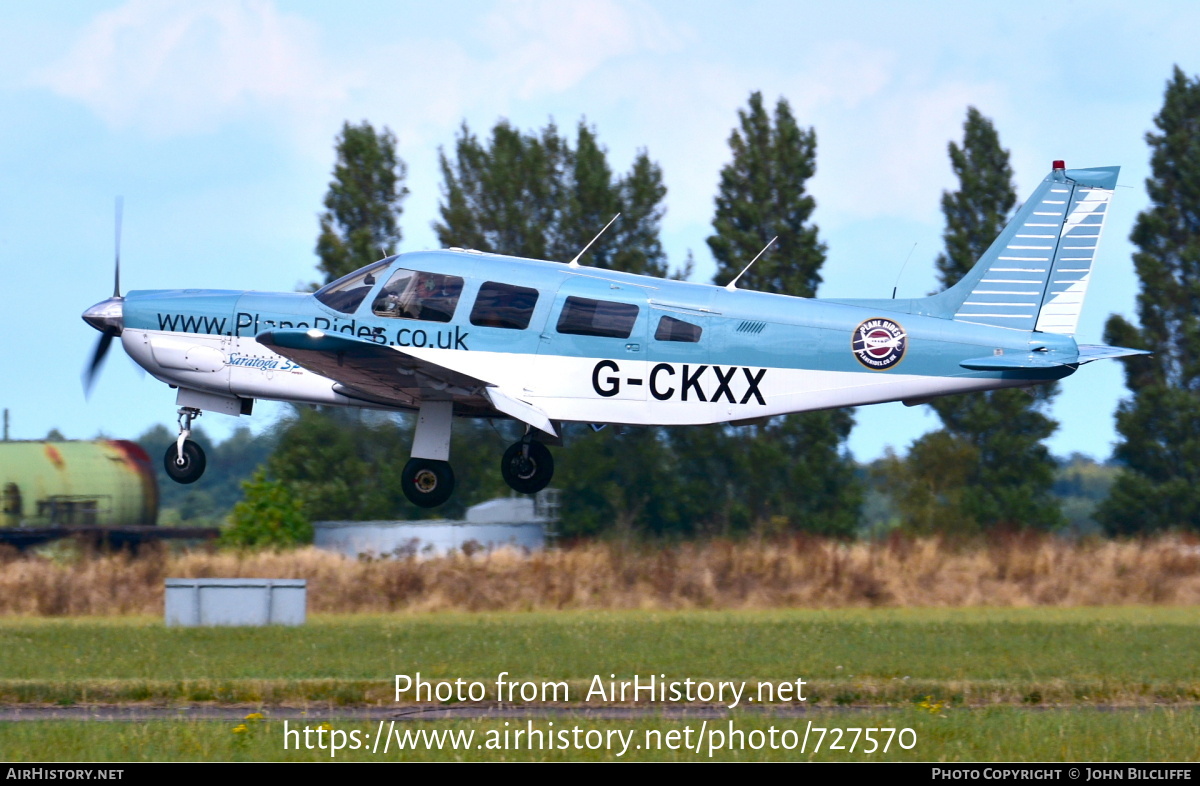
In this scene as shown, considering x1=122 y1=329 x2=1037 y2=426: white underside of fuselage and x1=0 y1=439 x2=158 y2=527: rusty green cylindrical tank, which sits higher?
x1=122 y1=329 x2=1037 y2=426: white underside of fuselage

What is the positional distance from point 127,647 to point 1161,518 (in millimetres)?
32583

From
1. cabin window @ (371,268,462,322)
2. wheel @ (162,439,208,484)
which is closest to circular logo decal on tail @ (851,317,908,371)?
cabin window @ (371,268,462,322)

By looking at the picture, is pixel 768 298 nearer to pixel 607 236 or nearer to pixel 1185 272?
pixel 607 236

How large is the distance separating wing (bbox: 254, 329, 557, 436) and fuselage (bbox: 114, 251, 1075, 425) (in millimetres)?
179

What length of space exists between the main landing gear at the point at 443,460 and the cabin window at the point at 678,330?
188 cm

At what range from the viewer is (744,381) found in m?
15.6

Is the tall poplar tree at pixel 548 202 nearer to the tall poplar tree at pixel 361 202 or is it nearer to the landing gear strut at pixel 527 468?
the tall poplar tree at pixel 361 202

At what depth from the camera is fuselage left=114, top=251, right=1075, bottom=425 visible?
15547 mm

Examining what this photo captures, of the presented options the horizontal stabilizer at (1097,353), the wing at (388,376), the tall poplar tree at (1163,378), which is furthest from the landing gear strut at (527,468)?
the tall poplar tree at (1163,378)

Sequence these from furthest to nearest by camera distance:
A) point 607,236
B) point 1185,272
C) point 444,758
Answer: point 1185,272 → point 607,236 → point 444,758

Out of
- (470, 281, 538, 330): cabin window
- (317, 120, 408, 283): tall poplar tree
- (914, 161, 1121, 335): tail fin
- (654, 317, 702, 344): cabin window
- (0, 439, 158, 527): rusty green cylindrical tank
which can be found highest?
(317, 120, 408, 283): tall poplar tree

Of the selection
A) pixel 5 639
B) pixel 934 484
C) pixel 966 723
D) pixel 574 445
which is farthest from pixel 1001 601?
pixel 5 639

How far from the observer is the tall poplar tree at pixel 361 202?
4247 centimetres

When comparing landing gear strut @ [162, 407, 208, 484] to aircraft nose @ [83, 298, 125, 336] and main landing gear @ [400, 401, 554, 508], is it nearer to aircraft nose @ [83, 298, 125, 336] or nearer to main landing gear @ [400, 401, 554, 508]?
aircraft nose @ [83, 298, 125, 336]
